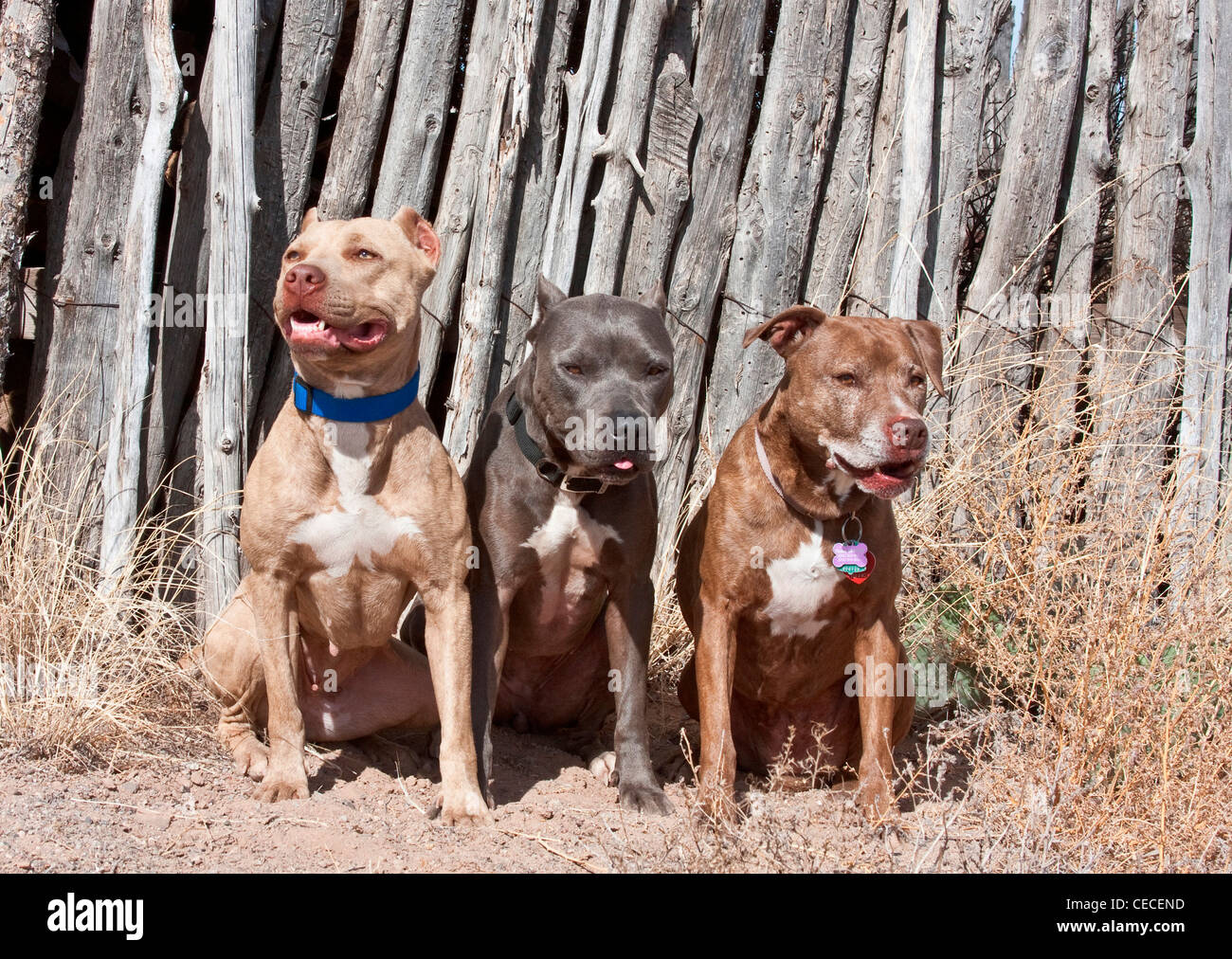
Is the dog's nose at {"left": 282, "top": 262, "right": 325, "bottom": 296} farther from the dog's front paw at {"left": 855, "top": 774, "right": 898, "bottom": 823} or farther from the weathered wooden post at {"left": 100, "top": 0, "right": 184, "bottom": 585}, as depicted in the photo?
the dog's front paw at {"left": 855, "top": 774, "right": 898, "bottom": 823}

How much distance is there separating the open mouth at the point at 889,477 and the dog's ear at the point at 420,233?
70.1 inches

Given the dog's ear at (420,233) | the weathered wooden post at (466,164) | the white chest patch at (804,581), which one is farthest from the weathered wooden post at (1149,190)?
the dog's ear at (420,233)

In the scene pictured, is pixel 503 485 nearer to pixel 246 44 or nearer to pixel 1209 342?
pixel 246 44

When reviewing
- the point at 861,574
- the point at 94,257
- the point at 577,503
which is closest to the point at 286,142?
the point at 94,257

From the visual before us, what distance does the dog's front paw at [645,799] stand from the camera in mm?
4199

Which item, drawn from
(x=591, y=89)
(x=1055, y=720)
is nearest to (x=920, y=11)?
(x=591, y=89)

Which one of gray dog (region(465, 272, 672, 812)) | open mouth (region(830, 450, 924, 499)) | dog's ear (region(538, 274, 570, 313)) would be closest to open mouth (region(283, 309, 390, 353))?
gray dog (region(465, 272, 672, 812))

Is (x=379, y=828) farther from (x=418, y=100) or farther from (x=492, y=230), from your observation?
(x=418, y=100)

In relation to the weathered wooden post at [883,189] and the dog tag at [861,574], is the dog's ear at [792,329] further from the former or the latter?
the weathered wooden post at [883,189]

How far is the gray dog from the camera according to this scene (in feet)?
13.4

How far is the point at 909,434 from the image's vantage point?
3.84 metres

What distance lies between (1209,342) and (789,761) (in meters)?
4.04

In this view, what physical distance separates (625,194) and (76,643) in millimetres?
3262

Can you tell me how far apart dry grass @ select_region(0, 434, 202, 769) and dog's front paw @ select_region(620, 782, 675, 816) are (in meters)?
1.74
